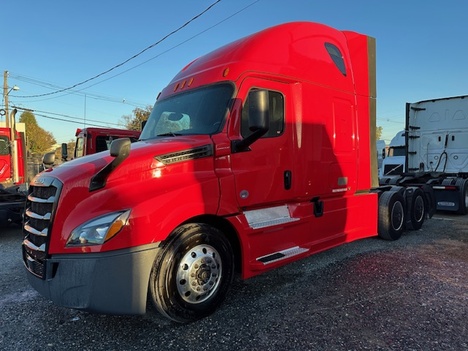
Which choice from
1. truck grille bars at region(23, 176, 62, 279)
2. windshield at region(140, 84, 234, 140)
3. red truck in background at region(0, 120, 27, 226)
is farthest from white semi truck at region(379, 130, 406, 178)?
truck grille bars at region(23, 176, 62, 279)

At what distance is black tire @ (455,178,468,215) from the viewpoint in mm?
9352

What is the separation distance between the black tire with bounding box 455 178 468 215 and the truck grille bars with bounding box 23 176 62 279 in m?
9.61

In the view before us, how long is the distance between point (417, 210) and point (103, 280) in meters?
6.97

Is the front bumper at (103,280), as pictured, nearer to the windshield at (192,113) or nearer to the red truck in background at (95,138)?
the windshield at (192,113)

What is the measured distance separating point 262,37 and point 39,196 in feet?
10.1

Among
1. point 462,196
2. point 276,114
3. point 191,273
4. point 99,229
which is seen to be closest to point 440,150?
point 462,196

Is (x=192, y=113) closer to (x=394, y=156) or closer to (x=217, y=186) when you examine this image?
(x=217, y=186)

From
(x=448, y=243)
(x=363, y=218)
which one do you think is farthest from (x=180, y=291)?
(x=448, y=243)

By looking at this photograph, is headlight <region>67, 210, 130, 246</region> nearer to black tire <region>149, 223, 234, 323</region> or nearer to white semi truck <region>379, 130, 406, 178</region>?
black tire <region>149, 223, 234, 323</region>

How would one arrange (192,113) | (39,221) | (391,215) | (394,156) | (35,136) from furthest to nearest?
1. (35,136)
2. (394,156)
3. (391,215)
4. (192,113)
5. (39,221)

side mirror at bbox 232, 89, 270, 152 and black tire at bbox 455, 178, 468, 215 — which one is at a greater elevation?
side mirror at bbox 232, 89, 270, 152

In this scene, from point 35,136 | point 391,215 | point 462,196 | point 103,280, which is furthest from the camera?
point 35,136

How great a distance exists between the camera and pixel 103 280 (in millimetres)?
3000

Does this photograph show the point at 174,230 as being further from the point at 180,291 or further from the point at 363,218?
the point at 363,218
